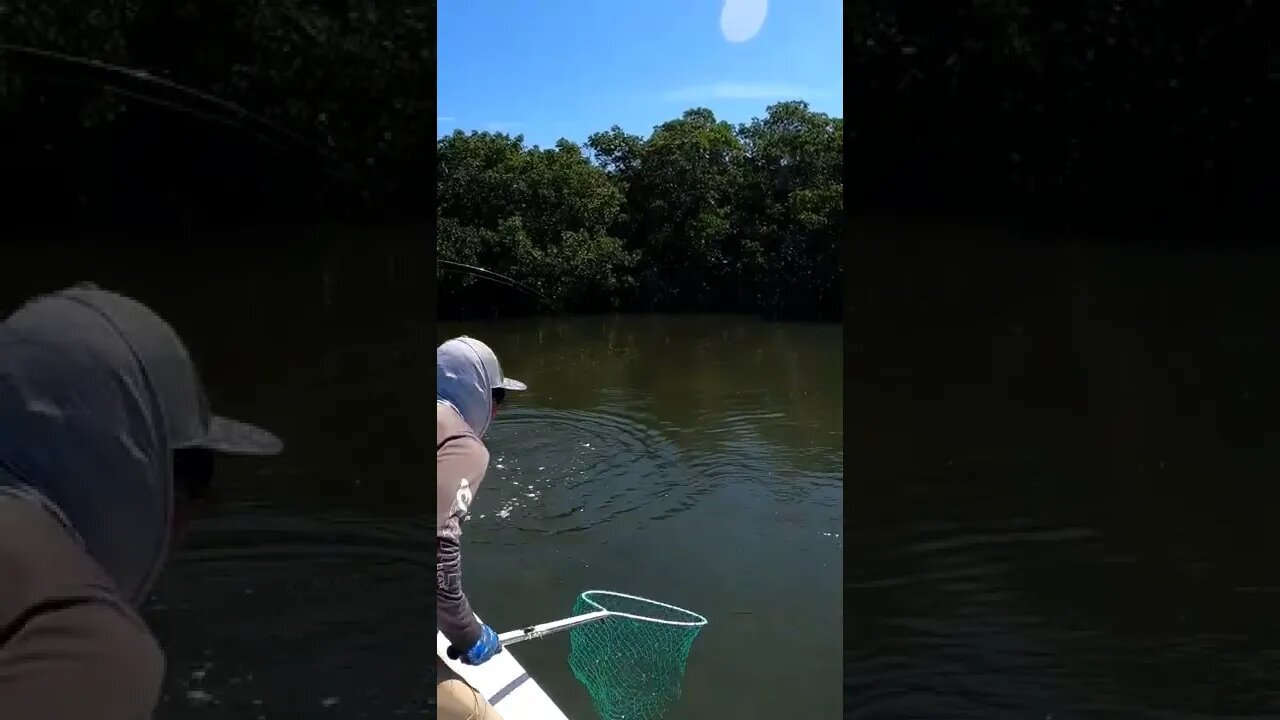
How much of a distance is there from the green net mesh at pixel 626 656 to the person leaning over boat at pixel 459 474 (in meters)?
1.27

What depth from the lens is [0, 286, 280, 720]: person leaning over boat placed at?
3.45 ft

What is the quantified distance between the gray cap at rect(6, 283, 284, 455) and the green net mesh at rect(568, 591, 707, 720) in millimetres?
2503

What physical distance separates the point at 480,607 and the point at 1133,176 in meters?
6.63

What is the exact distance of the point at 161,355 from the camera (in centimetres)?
125

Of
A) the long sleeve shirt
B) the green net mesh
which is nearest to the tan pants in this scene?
the long sleeve shirt

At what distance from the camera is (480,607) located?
7273 millimetres

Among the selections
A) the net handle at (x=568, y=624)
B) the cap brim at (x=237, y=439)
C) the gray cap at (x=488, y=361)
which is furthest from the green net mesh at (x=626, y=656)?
the cap brim at (x=237, y=439)

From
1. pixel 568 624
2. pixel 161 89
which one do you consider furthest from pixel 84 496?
pixel 568 624

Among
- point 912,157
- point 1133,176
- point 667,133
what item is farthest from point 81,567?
point 667,133

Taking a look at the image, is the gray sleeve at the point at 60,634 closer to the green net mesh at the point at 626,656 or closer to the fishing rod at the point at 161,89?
the fishing rod at the point at 161,89

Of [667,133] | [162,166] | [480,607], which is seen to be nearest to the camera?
[162,166]

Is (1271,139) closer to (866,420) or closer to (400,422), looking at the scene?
(866,420)

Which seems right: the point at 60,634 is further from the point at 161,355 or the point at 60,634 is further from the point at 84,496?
the point at 161,355

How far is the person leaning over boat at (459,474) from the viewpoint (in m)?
2.02
